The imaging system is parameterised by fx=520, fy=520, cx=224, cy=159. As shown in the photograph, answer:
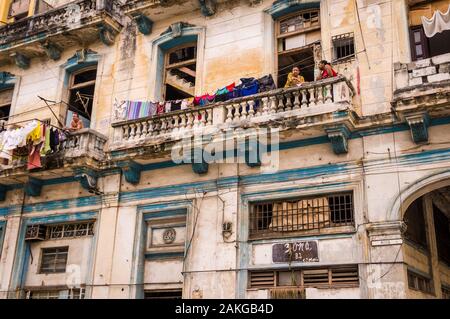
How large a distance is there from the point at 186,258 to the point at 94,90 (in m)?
5.76

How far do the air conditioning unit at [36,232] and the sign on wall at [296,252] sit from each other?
6081 mm

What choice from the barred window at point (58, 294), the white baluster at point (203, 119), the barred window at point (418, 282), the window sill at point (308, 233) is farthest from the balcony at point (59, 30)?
the barred window at point (418, 282)

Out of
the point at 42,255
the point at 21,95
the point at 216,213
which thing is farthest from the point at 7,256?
the point at 216,213

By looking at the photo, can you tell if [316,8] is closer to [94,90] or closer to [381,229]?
[381,229]

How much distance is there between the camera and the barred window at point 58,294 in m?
11.8

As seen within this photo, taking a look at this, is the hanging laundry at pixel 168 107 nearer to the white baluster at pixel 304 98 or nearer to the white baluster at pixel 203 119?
the white baluster at pixel 203 119

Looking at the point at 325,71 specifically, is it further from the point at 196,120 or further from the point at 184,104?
the point at 184,104

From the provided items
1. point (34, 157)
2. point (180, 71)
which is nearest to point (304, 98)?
point (180, 71)

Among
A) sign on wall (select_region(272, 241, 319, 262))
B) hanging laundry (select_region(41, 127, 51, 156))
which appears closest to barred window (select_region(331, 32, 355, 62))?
sign on wall (select_region(272, 241, 319, 262))

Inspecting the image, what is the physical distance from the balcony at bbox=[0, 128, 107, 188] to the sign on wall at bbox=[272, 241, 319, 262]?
480 centimetres

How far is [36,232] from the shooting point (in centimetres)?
1265

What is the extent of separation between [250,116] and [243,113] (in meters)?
0.21

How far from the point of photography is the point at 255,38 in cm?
1179
